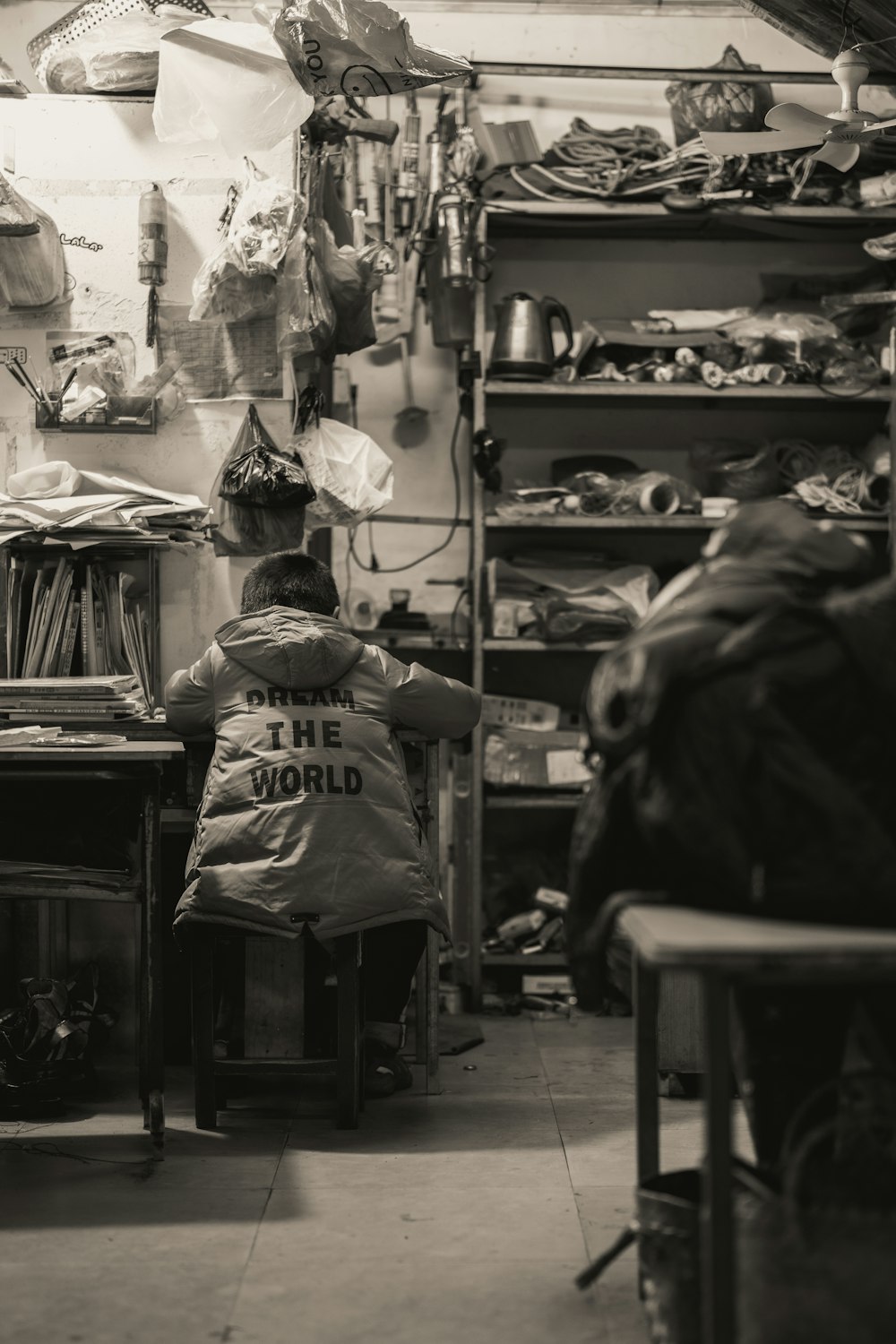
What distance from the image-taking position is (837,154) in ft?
14.5

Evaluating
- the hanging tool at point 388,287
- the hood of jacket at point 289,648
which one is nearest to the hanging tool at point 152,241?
the hanging tool at point 388,287

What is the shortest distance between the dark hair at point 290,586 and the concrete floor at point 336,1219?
1.37 m

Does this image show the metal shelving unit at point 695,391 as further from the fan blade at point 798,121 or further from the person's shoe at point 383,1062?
the person's shoe at point 383,1062

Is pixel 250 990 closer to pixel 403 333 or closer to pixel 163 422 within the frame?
pixel 163 422

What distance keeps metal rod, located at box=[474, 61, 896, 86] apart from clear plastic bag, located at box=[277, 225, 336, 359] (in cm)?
137

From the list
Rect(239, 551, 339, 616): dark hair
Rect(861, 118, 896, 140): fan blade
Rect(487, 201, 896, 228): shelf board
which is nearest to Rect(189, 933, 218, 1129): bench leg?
Rect(239, 551, 339, 616): dark hair

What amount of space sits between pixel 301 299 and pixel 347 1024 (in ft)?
7.21

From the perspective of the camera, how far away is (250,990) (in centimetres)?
391

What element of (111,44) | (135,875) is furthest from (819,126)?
(135,875)

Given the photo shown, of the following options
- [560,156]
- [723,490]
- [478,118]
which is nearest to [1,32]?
A: [478,118]

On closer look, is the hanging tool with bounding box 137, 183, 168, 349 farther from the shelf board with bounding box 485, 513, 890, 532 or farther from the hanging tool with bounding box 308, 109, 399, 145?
the shelf board with bounding box 485, 513, 890, 532

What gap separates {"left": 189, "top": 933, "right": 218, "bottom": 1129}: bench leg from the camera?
3.71 meters

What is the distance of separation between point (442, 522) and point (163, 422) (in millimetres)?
1518

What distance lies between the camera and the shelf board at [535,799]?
5.37 m
